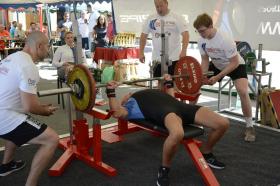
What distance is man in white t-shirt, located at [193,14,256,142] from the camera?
10.4 ft

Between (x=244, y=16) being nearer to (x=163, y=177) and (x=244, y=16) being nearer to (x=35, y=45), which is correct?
(x=163, y=177)

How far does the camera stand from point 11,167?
265 centimetres

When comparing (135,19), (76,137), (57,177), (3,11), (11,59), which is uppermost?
(3,11)

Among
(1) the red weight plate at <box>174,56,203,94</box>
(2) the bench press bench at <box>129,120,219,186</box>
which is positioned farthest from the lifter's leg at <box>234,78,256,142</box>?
(2) the bench press bench at <box>129,120,219,186</box>

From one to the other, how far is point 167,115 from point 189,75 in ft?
2.82

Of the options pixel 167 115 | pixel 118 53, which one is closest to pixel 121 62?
pixel 118 53

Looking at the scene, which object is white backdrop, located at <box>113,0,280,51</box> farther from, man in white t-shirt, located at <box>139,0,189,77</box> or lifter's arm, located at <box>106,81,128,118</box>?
lifter's arm, located at <box>106,81,128,118</box>

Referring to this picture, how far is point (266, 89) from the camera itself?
3889 mm

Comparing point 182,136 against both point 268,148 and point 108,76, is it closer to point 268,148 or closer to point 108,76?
point 268,148

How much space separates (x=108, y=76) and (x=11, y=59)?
299 cm

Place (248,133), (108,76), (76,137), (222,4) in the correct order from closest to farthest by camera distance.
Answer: (76,137) < (248,133) < (222,4) < (108,76)

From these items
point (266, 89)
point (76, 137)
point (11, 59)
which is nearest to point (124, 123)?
point (76, 137)

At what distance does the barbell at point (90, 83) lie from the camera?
234 centimetres

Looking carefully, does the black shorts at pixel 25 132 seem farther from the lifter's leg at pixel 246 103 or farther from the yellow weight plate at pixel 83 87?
the lifter's leg at pixel 246 103
